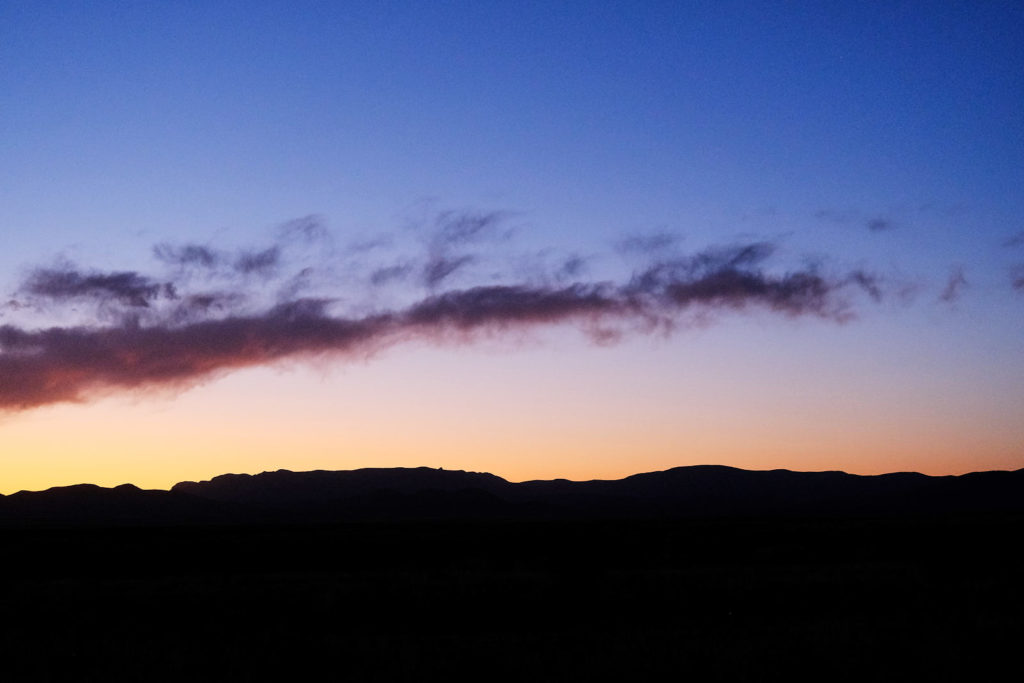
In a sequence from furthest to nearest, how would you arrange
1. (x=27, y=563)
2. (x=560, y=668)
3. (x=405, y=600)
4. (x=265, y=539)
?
(x=265, y=539) → (x=27, y=563) → (x=405, y=600) → (x=560, y=668)

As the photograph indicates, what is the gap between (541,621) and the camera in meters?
21.7

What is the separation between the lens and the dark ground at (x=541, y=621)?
1545cm

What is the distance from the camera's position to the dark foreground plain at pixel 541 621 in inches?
607

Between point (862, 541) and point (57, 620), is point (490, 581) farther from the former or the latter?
point (862, 541)

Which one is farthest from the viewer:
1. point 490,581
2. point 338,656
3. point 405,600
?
point 490,581

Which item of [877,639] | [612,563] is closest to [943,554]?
[612,563]

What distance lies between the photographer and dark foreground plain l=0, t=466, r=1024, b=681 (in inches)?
607

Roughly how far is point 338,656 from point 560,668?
415 centimetres

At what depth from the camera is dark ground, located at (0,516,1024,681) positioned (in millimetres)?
15445

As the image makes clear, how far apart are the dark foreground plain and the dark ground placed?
0.21ft

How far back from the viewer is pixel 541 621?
21.7 meters

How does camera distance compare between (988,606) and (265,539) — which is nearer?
(988,606)

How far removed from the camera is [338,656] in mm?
16703

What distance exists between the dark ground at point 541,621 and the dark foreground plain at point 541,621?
63mm
